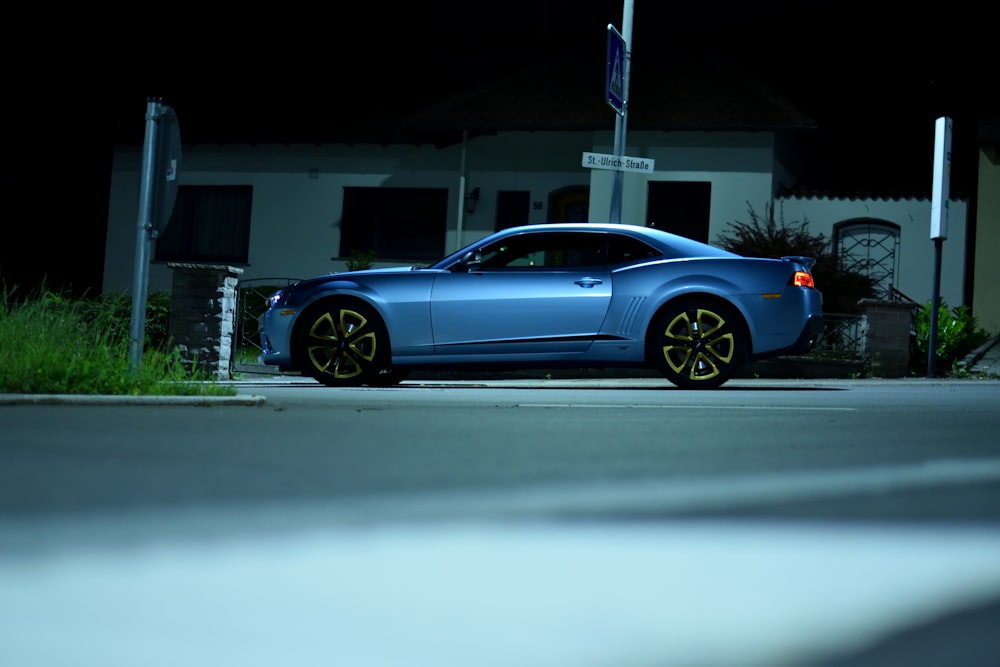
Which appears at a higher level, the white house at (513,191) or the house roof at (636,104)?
the house roof at (636,104)

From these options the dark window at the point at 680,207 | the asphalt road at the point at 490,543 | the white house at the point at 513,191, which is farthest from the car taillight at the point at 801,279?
the dark window at the point at 680,207

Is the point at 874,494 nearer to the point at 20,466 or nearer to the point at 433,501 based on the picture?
the point at 433,501

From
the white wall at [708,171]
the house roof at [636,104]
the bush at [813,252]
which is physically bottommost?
the bush at [813,252]

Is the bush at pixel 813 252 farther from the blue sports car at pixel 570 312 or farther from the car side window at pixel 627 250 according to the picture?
the car side window at pixel 627 250

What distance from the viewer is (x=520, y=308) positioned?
1191cm

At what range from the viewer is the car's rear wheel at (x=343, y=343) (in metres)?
A: 12.2

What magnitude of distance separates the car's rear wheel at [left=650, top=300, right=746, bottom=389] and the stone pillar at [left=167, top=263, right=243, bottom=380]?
481cm

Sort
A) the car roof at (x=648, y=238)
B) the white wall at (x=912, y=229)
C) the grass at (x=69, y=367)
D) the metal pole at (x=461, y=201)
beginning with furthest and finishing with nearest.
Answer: the metal pole at (x=461, y=201)
the white wall at (x=912, y=229)
the car roof at (x=648, y=238)
the grass at (x=69, y=367)

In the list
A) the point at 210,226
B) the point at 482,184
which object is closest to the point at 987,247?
the point at 482,184

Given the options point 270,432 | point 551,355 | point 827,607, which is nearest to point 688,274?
point 551,355

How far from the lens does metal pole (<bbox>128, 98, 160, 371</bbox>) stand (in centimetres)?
1041

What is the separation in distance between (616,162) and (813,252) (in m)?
5.40

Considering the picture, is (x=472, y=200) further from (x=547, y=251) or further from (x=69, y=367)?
(x=69, y=367)

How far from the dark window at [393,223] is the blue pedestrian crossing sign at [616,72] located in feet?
32.5
